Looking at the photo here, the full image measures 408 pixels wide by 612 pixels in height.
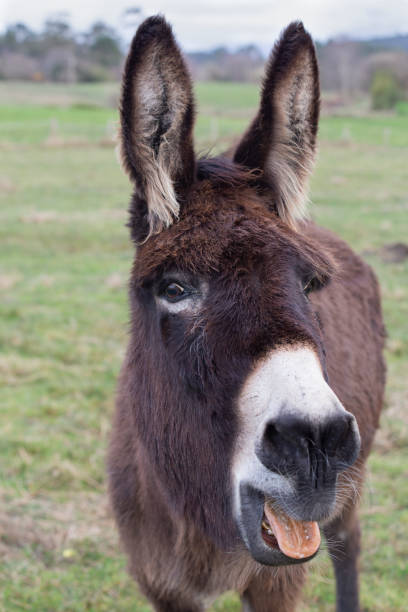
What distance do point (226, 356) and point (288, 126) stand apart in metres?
1.24

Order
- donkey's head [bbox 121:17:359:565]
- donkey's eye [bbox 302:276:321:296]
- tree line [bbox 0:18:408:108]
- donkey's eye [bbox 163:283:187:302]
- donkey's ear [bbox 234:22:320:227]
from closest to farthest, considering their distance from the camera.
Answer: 1. donkey's head [bbox 121:17:359:565]
2. donkey's eye [bbox 163:283:187:302]
3. donkey's eye [bbox 302:276:321:296]
4. donkey's ear [bbox 234:22:320:227]
5. tree line [bbox 0:18:408:108]

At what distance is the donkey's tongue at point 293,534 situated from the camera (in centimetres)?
221

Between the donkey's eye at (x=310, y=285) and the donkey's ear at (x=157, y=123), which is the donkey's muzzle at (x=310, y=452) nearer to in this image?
the donkey's eye at (x=310, y=285)

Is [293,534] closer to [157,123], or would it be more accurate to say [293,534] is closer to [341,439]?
[341,439]

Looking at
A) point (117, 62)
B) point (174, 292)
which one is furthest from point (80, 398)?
point (117, 62)

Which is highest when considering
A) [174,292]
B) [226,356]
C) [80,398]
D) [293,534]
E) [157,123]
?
[157,123]

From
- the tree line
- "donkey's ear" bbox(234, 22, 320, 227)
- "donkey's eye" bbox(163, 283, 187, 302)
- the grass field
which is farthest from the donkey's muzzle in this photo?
the tree line

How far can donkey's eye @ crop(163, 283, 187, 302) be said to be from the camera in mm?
2426

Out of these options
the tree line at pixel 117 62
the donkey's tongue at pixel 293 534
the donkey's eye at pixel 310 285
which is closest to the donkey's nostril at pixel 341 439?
the donkey's tongue at pixel 293 534

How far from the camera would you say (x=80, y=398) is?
260 inches

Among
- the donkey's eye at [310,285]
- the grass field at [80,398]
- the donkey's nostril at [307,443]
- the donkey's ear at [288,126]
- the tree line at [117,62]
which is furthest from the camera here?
the tree line at [117,62]

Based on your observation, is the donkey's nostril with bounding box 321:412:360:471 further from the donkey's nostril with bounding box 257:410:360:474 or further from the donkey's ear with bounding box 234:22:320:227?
the donkey's ear with bounding box 234:22:320:227

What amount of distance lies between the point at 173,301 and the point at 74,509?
3.27 metres

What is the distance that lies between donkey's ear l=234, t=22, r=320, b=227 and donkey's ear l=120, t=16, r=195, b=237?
351 millimetres
